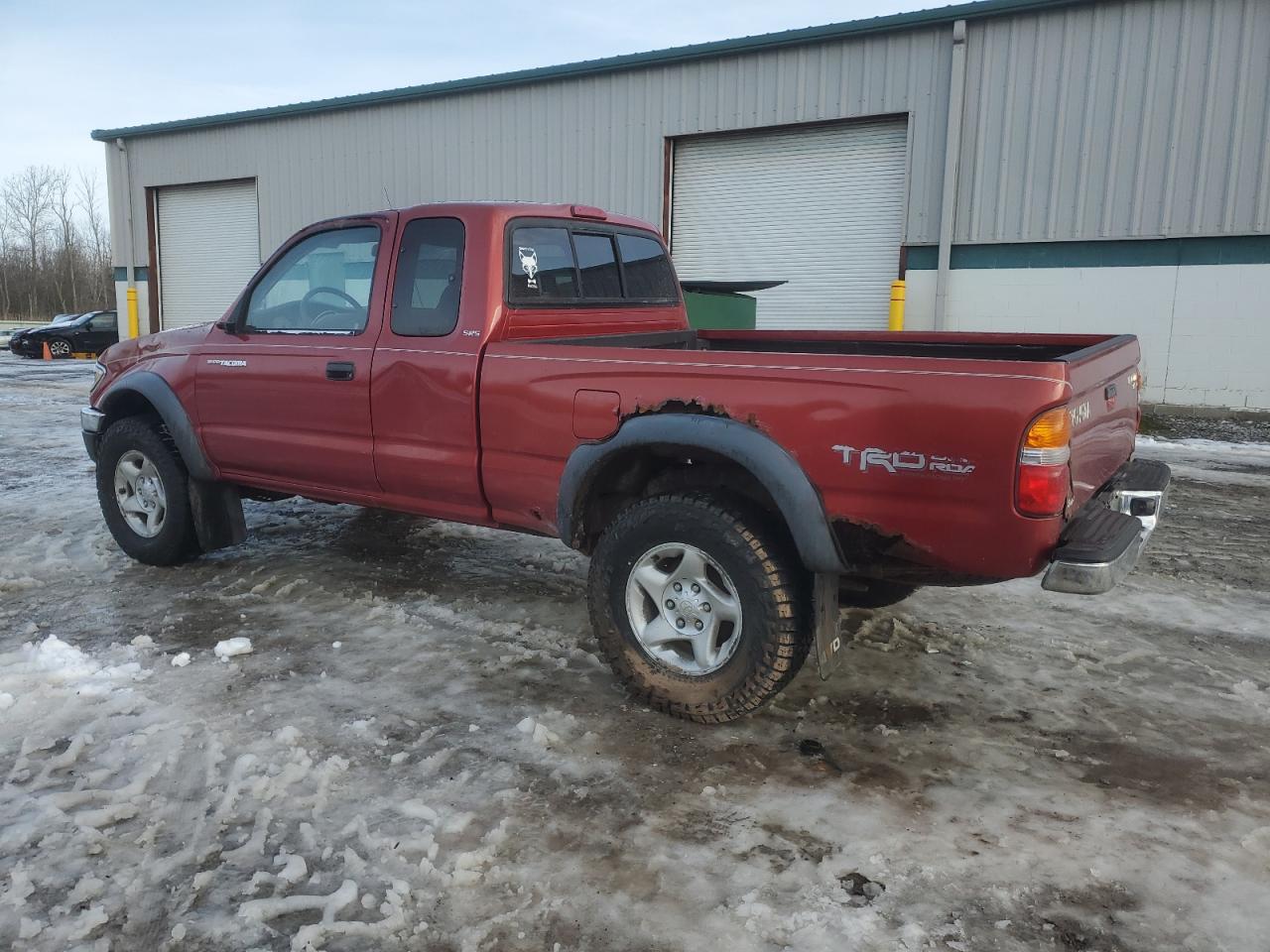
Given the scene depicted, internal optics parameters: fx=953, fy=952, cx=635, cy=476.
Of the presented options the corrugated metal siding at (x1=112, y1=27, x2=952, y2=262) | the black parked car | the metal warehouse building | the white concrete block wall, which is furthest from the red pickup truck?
the black parked car

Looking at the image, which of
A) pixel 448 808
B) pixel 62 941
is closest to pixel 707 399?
pixel 448 808

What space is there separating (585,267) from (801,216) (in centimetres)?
1036

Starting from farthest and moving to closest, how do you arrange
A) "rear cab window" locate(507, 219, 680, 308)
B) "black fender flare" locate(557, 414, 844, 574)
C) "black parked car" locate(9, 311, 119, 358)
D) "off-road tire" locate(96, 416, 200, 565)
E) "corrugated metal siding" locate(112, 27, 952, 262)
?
"black parked car" locate(9, 311, 119, 358) → "corrugated metal siding" locate(112, 27, 952, 262) → "off-road tire" locate(96, 416, 200, 565) → "rear cab window" locate(507, 219, 680, 308) → "black fender flare" locate(557, 414, 844, 574)

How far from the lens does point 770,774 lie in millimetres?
3129

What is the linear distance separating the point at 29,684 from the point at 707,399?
2843mm

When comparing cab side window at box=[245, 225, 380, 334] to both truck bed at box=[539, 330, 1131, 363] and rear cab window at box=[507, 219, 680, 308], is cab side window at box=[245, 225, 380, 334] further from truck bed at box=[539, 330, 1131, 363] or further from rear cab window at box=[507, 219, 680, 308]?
truck bed at box=[539, 330, 1131, 363]

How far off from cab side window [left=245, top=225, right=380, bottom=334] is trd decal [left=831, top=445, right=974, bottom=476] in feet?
8.23

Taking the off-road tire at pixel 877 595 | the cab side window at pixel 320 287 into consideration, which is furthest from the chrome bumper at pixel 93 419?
the off-road tire at pixel 877 595

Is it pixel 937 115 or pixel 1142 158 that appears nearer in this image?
pixel 1142 158

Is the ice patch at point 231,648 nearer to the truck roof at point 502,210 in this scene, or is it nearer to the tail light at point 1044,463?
the truck roof at point 502,210

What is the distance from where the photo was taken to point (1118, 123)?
1186 centimetres

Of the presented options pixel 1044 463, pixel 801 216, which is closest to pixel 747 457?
pixel 1044 463

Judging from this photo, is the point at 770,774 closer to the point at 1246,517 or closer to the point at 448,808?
the point at 448,808

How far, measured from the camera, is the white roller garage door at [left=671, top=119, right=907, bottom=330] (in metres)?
13.7
